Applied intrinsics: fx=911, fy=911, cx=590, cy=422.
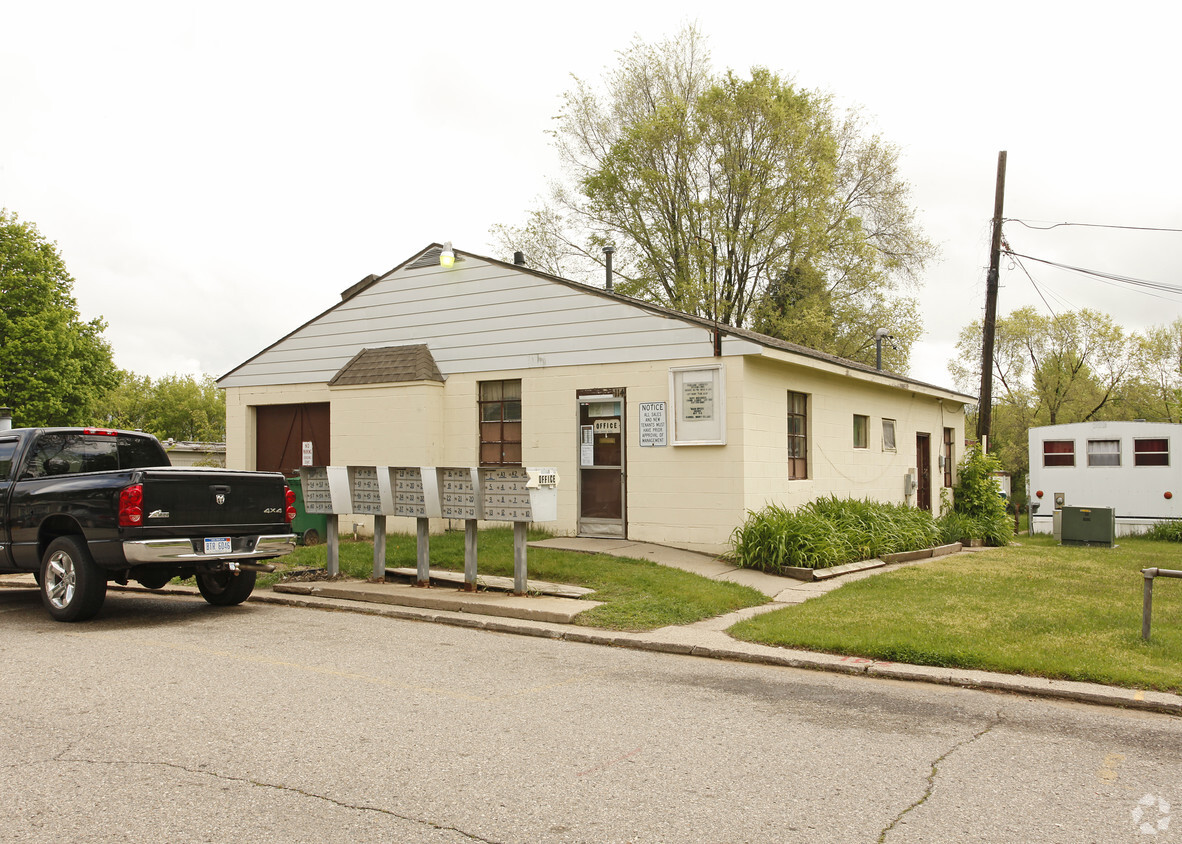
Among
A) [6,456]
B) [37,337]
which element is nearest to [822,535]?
[6,456]

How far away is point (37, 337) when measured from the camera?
124 feet

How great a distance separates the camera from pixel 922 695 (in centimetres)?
653

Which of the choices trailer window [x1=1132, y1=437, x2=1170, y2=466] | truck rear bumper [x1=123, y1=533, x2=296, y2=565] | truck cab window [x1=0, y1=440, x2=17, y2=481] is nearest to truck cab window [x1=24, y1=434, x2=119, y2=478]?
truck cab window [x1=0, y1=440, x2=17, y2=481]

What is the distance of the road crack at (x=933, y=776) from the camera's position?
3975mm

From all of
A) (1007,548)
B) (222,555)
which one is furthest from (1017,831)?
(1007,548)

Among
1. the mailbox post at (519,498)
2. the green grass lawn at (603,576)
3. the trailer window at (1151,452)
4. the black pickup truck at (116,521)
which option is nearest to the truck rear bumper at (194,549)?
the black pickup truck at (116,521)

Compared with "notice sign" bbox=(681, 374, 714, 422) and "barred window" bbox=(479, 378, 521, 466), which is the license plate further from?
"notice sign" bbox=(681, 374, 714, 422)

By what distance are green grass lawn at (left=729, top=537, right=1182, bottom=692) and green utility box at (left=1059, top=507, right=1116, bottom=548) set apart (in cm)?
626

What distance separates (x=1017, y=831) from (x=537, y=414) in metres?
11.7

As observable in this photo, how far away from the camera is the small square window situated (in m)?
17.2

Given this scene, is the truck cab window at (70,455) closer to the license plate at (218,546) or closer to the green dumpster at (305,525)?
the license plate at (218,546)

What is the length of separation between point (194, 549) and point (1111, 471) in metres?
21.6

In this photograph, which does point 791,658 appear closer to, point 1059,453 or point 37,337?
point 1059,453

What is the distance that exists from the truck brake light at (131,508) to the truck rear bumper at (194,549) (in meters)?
0.19
